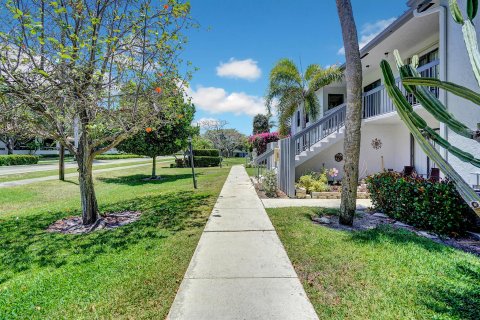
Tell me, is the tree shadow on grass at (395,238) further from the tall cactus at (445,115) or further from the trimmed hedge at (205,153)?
the trimmed hedge at (205,153)

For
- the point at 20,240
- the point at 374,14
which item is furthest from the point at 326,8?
the point at 20,240

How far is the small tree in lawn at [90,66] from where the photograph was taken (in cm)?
546

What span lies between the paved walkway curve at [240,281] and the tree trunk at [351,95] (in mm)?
2088

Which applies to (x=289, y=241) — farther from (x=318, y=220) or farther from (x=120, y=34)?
(x=120, y=34)

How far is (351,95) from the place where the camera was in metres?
5.99

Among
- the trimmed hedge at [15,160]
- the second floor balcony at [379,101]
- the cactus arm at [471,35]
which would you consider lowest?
the trimmed hedge at [15,160]

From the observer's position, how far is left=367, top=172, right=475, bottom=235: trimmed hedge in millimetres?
5496

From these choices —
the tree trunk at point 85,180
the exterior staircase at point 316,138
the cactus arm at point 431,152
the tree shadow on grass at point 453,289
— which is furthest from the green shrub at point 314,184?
the cactus arm at point 431,152

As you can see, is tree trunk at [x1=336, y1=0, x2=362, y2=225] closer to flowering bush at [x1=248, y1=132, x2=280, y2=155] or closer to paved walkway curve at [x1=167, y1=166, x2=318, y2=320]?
paved walkway curve at [x1=167, y1=166, x2=318, y2=320]

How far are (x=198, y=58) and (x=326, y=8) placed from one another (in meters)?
5.27

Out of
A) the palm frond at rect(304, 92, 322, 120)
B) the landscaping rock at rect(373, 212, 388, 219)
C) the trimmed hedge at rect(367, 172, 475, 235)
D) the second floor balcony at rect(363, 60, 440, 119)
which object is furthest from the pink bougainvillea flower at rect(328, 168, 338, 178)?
the palm frond at rect(304, 92, 322, 120)

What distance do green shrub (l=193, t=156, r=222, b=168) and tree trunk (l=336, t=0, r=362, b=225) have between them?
922 inches

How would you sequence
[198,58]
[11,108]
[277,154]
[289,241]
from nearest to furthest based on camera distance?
[289,241] < [11,108] < [198,58] < [277,154]

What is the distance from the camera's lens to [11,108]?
5.62 meters
